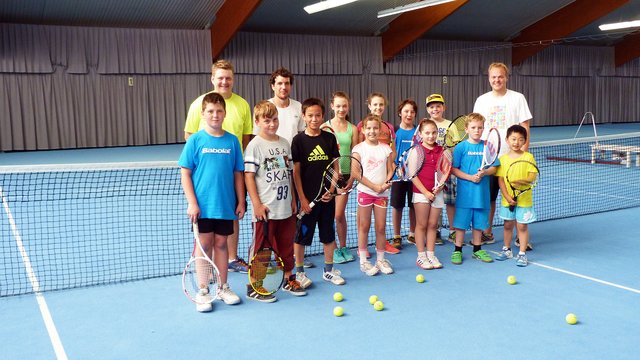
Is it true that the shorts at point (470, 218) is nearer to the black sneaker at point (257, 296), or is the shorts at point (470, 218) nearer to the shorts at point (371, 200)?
the shorts at point (371, 200)

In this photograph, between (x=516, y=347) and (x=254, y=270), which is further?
(x=254, y=270)

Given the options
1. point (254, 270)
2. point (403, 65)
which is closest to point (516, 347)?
point (254, 270)

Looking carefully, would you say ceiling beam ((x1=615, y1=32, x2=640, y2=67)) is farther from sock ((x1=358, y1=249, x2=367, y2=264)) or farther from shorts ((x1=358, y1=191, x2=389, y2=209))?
sock ((x1=358, y1=249, x2=367, y2=264))

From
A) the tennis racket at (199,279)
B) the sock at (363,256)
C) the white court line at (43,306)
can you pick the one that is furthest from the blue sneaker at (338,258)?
the white court line at (43,306)

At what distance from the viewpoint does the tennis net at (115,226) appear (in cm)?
488

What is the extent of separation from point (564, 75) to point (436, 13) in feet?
37.3

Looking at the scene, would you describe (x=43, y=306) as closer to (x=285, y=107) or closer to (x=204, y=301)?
(x=204, y=301)

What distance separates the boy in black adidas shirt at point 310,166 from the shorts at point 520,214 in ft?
5.71

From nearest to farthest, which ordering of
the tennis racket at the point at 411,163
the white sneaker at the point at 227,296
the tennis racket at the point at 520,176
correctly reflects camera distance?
1. the white sneaker at the point at 227,296
2. the tennis racket at the point at 411,163
3. the tennis racket at the point at 520,176

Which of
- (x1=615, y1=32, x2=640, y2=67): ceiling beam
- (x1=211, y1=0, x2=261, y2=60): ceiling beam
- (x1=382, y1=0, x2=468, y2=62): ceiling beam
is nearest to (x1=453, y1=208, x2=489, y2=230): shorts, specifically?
(x1=211, y1=0, x2=261, y2=60): ceiling beam

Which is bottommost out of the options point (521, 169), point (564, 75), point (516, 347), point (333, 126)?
point (516, 347)

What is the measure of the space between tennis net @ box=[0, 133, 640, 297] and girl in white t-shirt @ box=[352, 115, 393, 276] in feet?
3.15

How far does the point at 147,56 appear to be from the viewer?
18438mm

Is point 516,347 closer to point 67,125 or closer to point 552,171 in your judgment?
point 552,171
